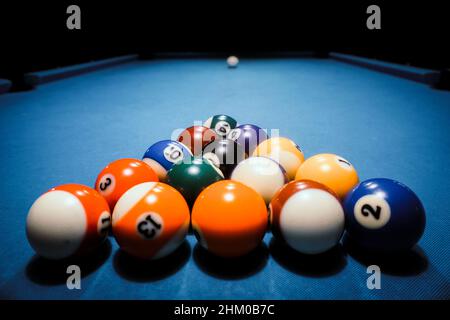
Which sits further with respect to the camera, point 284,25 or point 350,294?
point 284,25

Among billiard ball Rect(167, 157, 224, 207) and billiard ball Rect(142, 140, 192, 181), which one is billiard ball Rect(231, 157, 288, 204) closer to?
billiard ball Rect(167, 157, 224, 207)

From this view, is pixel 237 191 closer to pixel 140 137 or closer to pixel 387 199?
pixel 387 199

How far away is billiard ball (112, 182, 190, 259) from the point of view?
1.43 m

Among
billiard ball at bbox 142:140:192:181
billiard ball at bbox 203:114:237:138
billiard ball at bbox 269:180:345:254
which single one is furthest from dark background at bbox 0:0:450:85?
billiard ball at bbox 269:180:345:254

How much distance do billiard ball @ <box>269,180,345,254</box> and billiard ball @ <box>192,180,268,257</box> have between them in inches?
3.6

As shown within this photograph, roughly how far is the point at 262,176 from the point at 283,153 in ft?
1.23

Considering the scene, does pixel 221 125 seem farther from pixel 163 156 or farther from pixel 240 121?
pixel 240 121

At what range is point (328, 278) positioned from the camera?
1417 mm

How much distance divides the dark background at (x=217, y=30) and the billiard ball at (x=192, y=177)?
444cm

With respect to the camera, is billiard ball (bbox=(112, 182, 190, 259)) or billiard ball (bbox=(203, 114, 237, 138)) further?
billiard ball (bbox=(203, 114, 237, 138))

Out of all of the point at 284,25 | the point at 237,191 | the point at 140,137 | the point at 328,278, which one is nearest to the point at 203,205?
the point at 237,191

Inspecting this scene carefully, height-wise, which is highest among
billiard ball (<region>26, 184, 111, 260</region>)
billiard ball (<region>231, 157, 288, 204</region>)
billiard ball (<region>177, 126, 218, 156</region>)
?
billiard ball (<region>177, 126, 218, 156</region>)

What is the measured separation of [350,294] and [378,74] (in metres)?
5.77

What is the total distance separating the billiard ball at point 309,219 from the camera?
4.72 ft
